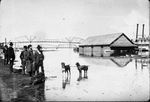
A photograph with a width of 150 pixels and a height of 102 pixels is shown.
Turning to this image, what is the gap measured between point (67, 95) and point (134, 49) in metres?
32.3

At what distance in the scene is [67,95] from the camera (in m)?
6.91

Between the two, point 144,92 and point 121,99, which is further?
point 144,92

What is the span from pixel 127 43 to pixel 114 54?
440 centimetres

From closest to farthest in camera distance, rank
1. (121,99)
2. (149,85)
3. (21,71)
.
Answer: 1. (121,99)
2. (149,85)
3. (21,71)

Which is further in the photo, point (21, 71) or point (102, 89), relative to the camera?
point (21, 71)

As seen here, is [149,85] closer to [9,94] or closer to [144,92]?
[144,92]

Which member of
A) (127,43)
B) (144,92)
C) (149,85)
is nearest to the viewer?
(144,92)

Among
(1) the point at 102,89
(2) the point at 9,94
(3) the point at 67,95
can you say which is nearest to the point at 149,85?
(1) the point at 102,89

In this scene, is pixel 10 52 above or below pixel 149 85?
above

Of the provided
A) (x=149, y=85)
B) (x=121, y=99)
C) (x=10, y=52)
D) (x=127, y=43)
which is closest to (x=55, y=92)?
(x=121, y=99)

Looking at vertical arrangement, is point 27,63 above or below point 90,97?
above

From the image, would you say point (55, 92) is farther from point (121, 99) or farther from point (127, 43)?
point (127, 43)

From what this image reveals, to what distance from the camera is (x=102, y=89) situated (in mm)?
8102

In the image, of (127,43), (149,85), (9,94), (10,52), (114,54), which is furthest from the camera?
(127,43)
